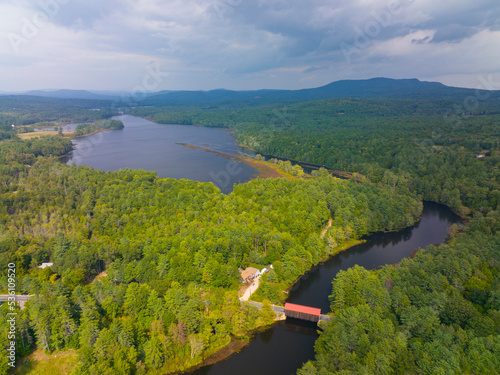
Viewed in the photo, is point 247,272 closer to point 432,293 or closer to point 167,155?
point 432,293

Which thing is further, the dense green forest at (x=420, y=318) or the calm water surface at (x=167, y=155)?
the calm water surface at (x=167, y=155)

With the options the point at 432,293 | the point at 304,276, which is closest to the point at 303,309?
the point at 304,276

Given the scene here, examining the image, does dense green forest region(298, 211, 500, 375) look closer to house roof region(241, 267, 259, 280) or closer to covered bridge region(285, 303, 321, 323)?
covered bridge region(285, 303, 321, 323)

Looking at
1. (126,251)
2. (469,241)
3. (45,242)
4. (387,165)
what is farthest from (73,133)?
(469,241)

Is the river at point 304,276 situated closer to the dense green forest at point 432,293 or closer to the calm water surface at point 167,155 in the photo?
the calm water surface at point 167,155

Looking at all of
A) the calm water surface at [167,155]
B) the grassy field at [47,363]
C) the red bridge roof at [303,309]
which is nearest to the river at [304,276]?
the calm water surface at [167,155]

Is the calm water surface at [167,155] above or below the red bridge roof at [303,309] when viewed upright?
above

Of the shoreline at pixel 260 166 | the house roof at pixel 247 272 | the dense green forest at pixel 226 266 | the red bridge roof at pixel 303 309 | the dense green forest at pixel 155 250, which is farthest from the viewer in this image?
the shoreline at pixel 260 166
